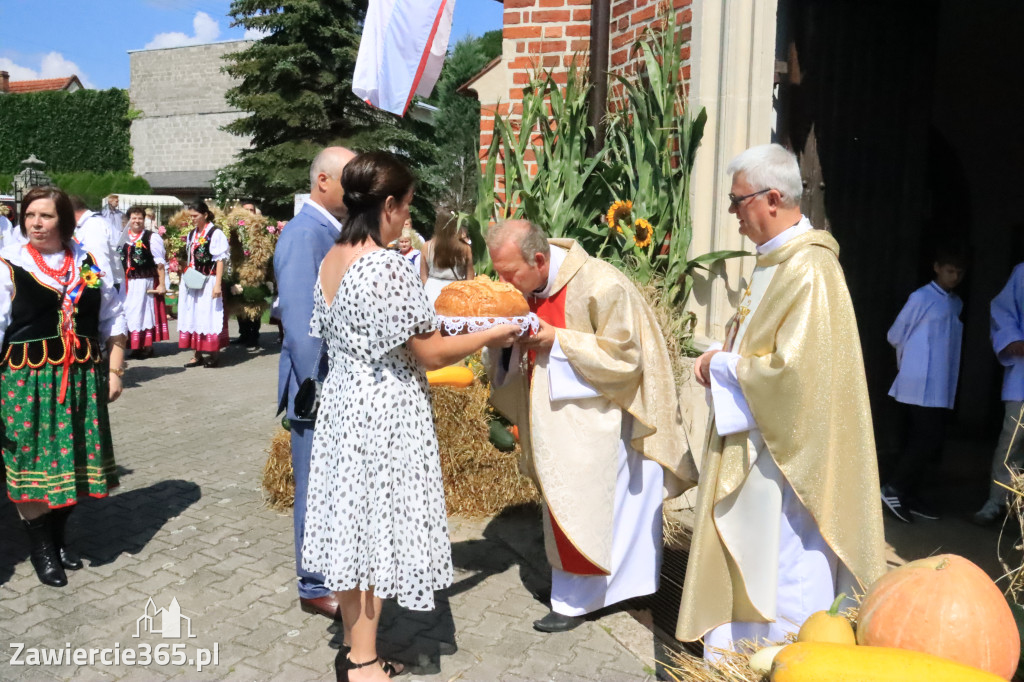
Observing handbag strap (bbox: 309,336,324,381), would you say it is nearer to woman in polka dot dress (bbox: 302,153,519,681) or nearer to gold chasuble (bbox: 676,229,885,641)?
woman in polka dot dress (bbox: 302,153,519,681)

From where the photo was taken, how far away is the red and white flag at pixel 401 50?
675 centimetres

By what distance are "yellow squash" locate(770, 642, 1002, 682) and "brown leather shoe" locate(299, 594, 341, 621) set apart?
255 cm

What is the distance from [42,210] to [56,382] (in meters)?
0.87

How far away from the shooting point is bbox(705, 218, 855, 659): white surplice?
3090 mm

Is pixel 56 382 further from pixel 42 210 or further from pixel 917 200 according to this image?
pixel 917 200

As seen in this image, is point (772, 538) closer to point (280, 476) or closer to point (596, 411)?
point (596, 411)

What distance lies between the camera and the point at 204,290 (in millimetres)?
11047

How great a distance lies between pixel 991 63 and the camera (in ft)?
27.0

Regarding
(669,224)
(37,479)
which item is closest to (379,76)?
(669,224)

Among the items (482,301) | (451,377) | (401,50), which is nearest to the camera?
(482,301)

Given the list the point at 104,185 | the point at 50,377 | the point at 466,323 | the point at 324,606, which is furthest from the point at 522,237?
the point at 104,185

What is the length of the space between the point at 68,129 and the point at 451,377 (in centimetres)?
4398

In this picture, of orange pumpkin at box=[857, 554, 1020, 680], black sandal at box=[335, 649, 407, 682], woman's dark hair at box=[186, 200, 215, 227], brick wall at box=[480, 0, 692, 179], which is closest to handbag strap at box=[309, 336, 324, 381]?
black sandal at box=[335, 649, 407, 682]

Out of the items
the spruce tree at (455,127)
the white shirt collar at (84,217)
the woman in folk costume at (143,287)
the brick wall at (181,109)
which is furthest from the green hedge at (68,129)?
the white shirt collar at (84,217)
